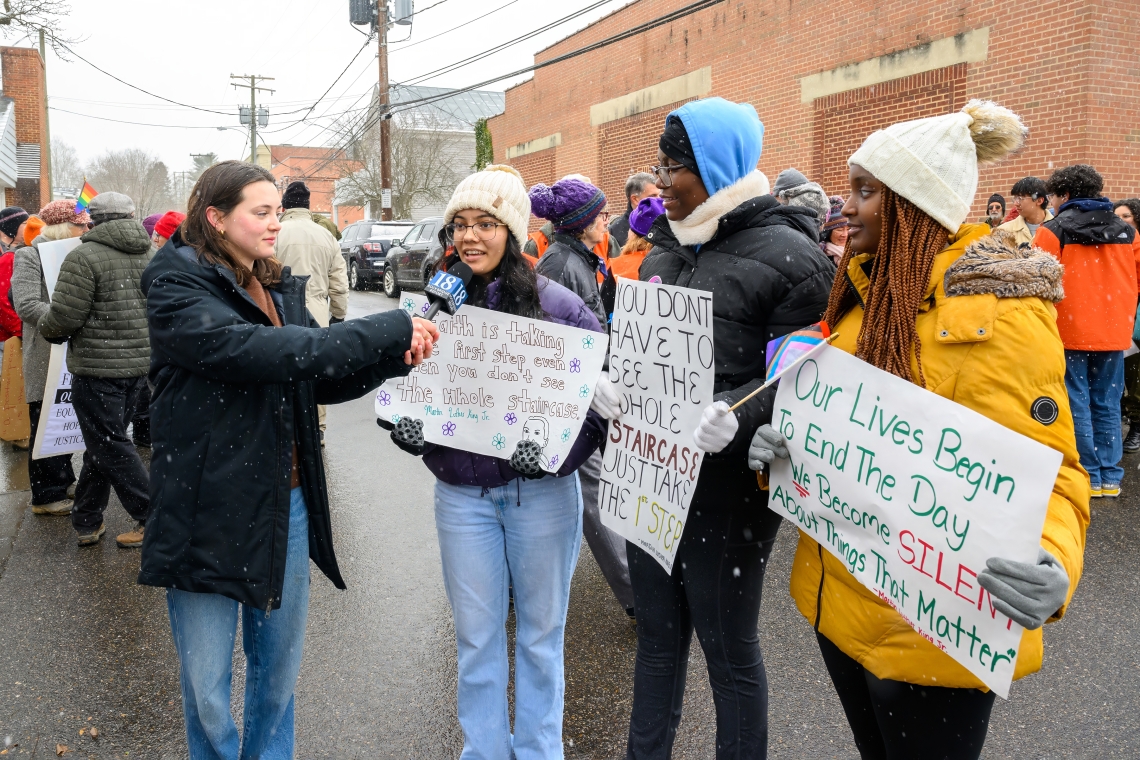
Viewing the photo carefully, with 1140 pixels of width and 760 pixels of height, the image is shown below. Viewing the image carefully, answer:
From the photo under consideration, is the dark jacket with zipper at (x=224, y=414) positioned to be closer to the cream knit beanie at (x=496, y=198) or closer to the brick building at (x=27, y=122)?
the cream knit beanie at (x=496, y=198)

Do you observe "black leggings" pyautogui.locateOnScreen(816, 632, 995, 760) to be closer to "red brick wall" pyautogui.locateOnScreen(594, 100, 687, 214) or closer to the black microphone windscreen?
the black microphone windscreen

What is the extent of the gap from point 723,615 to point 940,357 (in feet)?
3.40

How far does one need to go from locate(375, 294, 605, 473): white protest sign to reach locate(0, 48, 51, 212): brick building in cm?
3079

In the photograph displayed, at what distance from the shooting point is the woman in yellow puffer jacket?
5.57ft

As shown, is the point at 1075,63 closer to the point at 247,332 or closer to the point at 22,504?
the point at 247,332

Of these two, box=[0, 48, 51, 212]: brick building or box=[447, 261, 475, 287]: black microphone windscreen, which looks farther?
box=[0, 48, 51, 212]: brick building

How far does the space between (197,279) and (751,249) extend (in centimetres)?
156

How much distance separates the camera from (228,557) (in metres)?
2.38

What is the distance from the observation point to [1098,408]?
245 inches

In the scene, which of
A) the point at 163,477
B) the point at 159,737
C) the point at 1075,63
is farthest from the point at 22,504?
the point at 1075,63

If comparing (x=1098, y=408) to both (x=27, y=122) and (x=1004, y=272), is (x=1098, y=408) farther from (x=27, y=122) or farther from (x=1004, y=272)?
(x=27, y=122)

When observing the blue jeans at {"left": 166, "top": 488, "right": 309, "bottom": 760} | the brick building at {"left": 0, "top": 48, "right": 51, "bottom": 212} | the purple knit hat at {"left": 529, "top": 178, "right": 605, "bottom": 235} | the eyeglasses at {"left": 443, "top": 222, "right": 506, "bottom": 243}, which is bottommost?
the blue jeans at {"left": 166, "top": 488, "right": 309, "bottom": 760}

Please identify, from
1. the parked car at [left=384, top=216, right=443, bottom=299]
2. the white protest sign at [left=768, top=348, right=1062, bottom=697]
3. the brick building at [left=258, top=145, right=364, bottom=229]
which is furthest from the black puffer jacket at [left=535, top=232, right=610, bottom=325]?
the brick building at [left=258, top=145, right=364, bottom=229]

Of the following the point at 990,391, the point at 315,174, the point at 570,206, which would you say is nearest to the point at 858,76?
the point at 570,206
